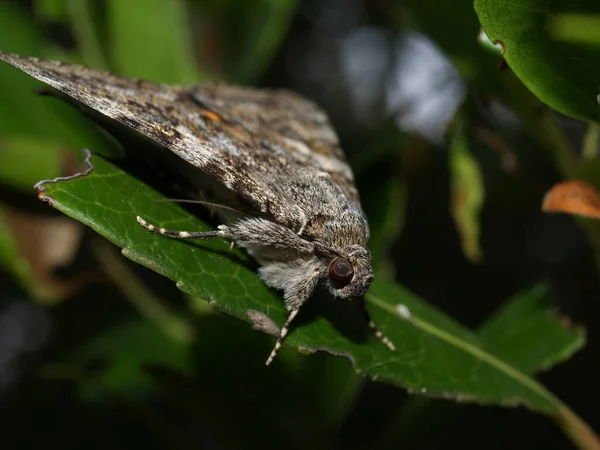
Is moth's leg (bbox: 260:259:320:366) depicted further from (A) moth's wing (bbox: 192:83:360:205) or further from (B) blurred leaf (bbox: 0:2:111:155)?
(B) blurred leaf (bbox: 0:2:111:155)

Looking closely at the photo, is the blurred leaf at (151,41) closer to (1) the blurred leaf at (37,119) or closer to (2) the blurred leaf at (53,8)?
(2) the blurred leaf at (53,8)

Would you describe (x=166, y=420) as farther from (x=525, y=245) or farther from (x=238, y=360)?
(x=525, y=245)

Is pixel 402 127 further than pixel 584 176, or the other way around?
pixel 402 127

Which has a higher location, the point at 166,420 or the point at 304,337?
the point at 304,337

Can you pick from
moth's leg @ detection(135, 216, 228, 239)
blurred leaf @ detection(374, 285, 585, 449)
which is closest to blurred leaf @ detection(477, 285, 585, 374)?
blurred leaf @ detection(374, 285, 585, 449)

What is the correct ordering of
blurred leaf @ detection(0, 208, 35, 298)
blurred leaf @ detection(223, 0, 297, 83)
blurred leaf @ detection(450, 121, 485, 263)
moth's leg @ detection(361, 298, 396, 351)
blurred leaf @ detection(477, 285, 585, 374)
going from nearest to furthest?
moth's leg @ detection(361, 298, 396, 351) → blurred leaf @ detection(477, 285, 585, 374) → blurred leaf @ detection(450, 121, 485, 263) → blurred leaf @ detection(0, 208, 35, 298) → blurred leaf @ detection(223, 0, 297, 83)

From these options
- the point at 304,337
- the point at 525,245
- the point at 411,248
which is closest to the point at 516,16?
the point at 304,337

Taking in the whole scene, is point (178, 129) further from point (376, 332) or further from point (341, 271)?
point (376, 332)
